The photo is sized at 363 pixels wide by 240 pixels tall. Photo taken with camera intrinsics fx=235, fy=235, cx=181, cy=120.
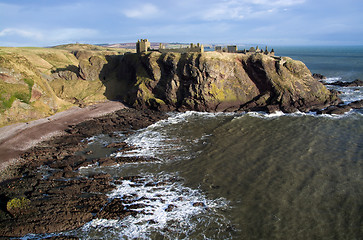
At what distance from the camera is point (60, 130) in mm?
33375

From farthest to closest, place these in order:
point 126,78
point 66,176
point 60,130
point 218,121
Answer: point 126,78, point 218,121, point 60,130, point 66,176

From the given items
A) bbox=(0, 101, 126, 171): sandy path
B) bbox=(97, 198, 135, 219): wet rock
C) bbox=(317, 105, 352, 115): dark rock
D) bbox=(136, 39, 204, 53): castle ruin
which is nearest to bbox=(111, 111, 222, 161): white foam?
bbox=(97, 198, 135, 219): wet rock

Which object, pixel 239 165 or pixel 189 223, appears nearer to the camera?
pixel 189 223

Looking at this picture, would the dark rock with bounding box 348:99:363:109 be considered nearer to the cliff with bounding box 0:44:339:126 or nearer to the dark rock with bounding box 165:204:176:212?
the cliff with bounding box 0:44:339:126

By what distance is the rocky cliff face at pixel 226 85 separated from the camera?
4166cm

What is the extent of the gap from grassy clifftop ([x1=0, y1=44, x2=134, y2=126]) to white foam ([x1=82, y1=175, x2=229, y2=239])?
79.3 ft

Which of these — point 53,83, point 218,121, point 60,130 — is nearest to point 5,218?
point 60,130

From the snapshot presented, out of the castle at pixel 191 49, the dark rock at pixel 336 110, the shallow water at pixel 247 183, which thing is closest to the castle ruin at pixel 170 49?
the castle at pixel 191 49

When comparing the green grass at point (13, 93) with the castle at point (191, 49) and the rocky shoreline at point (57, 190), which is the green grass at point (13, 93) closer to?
the rocky shoreline at point (57, 190)

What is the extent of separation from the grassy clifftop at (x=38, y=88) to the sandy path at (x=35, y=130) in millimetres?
1728

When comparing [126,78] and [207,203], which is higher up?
[126,78]

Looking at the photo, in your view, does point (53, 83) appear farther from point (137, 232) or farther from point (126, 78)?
point (137, 232)

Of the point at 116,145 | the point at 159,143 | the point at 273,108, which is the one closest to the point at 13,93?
the point at 116,145

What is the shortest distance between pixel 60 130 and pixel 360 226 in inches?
1356
